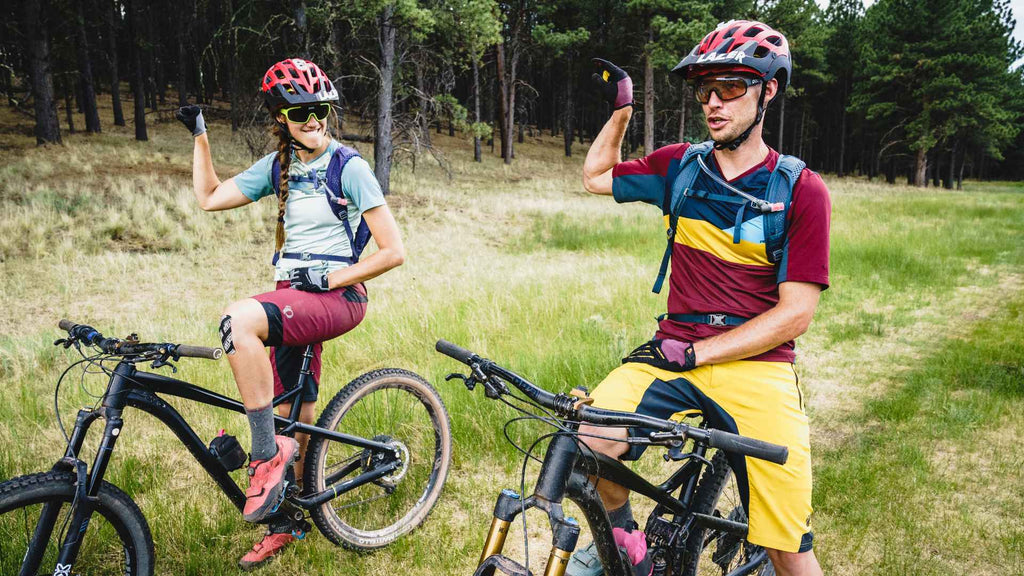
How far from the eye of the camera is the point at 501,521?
6.02 ft

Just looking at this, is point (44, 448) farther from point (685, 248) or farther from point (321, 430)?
point (685, 248)

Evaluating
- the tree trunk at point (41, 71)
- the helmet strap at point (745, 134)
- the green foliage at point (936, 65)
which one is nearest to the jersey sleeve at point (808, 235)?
the helmet strap at point (745, 134)

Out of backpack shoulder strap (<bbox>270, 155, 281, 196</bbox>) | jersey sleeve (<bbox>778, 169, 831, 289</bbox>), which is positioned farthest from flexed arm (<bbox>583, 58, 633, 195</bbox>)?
backpack shoulder strap (<bbox>270, 155, 281, 196</bbox>)

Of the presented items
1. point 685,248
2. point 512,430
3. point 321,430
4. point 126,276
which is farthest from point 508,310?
point 126,276

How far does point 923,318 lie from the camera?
877cm

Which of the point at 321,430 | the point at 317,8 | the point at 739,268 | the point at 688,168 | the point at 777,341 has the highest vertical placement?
the point at 317,8

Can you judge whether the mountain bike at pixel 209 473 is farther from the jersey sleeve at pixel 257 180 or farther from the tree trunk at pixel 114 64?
the tree trunk at pixel 114 64

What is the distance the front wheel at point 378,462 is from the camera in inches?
139

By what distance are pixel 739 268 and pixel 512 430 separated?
2.80m

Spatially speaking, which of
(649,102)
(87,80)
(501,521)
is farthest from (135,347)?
(87,80)

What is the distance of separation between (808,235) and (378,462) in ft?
9.12

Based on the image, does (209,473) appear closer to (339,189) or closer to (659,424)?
(339,189)

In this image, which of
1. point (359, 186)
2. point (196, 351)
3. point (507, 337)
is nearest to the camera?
point (196, 351)

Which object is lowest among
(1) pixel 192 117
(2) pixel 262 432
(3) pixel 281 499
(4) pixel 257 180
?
(3) pixel 281 499
